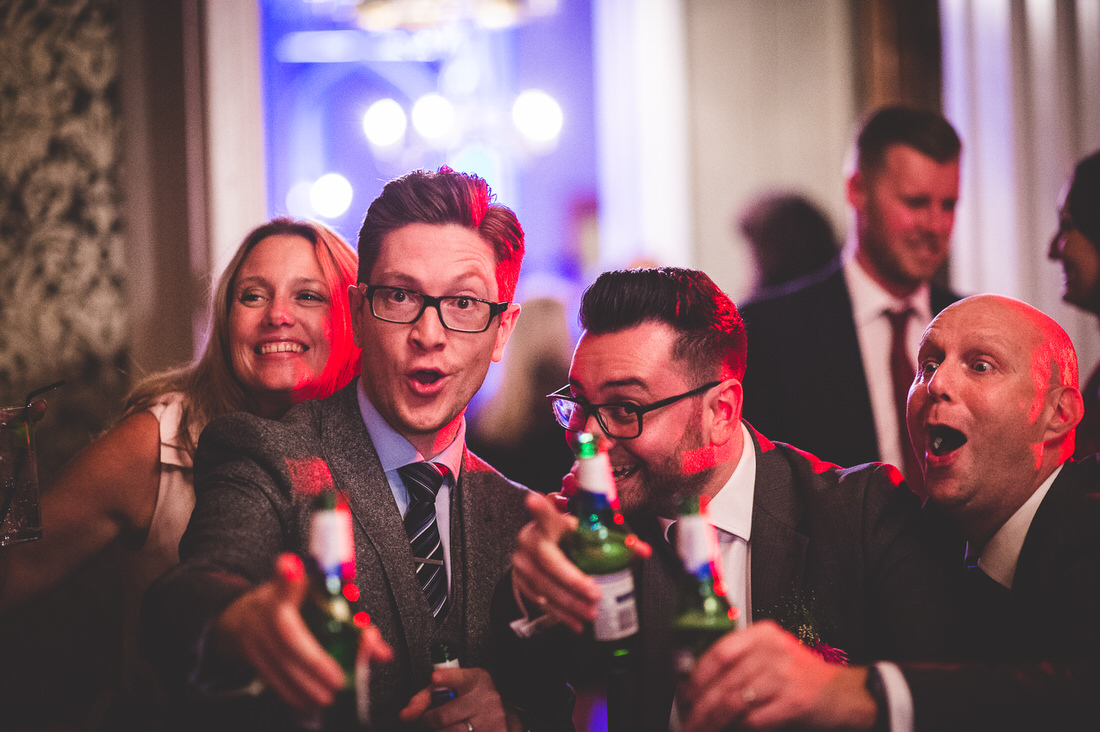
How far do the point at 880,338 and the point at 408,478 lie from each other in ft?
7.09

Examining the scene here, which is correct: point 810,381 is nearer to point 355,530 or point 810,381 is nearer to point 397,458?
point 397,458

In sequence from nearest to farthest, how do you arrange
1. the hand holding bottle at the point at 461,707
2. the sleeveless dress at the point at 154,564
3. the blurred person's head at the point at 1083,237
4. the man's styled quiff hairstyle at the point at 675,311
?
1. the hand holding bottle at the point at 461,707
2. the man's styled quiff hairstyle at the point at 675,311
3. the sleeveless dress at the point at 154,564
4. the blurred person's head at the point at 1083,237

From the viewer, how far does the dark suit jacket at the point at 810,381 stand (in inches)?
118

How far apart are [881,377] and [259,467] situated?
96.4 inches

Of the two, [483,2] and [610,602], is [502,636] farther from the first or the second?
[483,2]

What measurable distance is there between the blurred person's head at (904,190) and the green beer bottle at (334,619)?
265 cm

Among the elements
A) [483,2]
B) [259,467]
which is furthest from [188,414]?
[483,2]

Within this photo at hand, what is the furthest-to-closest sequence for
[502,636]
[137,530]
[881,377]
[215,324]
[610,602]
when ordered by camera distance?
[881,377], [215,324], [137,530], [502,636], [610,602]

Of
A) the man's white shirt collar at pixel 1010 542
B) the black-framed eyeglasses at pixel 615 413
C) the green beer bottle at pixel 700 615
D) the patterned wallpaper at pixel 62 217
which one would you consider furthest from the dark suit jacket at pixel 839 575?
the patterned wallpaper at pixel 62 217

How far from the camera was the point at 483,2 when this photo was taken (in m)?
4.81

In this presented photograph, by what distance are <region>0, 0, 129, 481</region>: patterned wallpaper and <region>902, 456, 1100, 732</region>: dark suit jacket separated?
3.92m

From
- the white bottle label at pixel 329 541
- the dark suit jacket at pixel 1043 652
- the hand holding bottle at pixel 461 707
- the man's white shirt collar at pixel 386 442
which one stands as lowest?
the hand holding bottle at pixel 461 707

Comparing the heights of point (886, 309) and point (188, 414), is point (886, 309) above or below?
above

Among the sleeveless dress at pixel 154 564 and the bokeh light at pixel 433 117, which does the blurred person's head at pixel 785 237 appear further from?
the sleeveless dress at pixel 154 564
